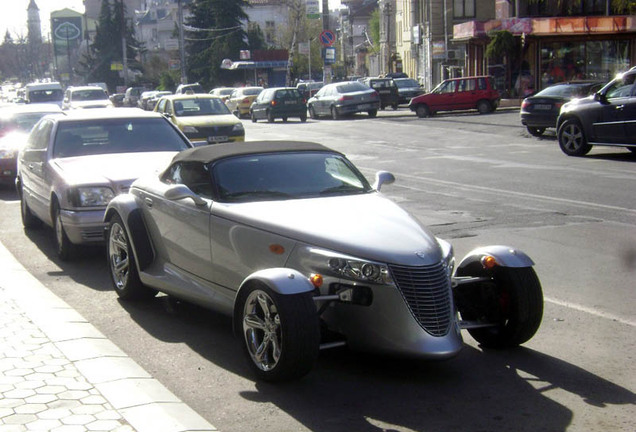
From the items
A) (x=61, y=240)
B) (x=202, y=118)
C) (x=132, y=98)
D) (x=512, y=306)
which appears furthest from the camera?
(x=132, y=98)

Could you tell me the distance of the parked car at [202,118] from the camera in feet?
71.7

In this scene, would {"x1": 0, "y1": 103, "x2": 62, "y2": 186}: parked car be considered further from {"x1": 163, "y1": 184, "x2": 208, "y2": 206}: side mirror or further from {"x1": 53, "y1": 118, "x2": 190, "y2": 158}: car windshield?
{"x1": 163, "y1": 184, "x2": 208, "y2": 206}: side mirror

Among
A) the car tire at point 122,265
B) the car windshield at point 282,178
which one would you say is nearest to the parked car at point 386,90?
the car tire at point 122,265

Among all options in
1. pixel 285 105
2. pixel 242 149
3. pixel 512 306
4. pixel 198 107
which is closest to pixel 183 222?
pixel 242 149

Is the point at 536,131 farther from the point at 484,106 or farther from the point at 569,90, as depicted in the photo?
the point at 484,106

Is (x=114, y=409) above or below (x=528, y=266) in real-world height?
below

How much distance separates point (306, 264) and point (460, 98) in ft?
111

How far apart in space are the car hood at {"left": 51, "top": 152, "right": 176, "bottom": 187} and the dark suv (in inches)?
443

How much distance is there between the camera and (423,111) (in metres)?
37.9

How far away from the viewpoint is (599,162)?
18.2 m

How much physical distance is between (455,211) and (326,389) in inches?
285

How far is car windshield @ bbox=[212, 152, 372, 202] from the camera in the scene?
633 centimetres

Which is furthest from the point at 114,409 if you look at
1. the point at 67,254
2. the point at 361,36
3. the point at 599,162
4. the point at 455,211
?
the point at 361,36

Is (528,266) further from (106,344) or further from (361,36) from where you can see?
(361,36)
